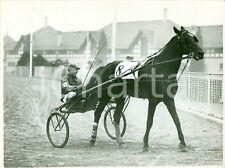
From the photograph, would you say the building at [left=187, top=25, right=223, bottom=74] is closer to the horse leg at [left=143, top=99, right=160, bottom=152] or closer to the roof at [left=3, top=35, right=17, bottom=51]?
the horse leg at [left=143, top=99, right=160, bottom=152]

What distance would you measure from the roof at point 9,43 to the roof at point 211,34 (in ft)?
7.45

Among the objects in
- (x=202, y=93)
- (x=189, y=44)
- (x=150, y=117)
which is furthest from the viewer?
(x=202, y=93)

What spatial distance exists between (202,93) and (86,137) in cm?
174

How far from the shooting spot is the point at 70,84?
156 inches

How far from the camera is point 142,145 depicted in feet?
13.0

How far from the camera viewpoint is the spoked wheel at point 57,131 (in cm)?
390

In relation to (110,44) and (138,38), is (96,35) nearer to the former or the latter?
(110,44)

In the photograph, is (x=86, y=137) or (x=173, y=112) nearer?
(x=173, y=112)

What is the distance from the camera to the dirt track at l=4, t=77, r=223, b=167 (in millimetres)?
3793

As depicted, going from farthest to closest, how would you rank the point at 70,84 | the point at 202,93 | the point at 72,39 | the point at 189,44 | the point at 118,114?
the point at 202,93, the point at 72,39, the point at 118,114, the point at 70,84, the point at 189,44

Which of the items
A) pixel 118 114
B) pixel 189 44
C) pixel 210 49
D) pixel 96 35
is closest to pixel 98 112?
pixel 118 114

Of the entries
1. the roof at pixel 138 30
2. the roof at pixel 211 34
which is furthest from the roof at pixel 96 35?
the roof at pixel 211 34

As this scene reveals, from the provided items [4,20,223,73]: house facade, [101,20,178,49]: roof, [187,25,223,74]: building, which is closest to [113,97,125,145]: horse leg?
[4,20,223,73]: house facade

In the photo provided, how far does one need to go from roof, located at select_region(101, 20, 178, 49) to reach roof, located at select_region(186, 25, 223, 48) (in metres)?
0.33
